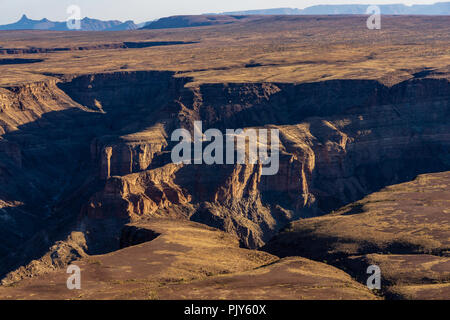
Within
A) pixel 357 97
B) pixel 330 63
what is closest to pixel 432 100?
pixel 357 97

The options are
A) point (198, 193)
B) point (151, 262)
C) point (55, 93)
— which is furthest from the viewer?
point (55, 93)

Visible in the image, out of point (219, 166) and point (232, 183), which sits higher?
point (219, 166)

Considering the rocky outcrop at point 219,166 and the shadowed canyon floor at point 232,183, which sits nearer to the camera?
the shadowed canyon floor at point 232,183

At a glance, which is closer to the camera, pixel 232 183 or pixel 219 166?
pixel 232 183

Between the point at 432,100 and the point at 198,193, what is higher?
the point at 432,100

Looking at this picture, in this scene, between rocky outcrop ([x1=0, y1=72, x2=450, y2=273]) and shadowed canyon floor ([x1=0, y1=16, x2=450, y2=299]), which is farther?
rocky outcrop ([x1=0, y1=72, x2=450, y2=273])

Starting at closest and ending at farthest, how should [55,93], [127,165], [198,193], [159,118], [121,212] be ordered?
[121,212]
[198,193]
[127,165]
[159,118]
[55,93]
